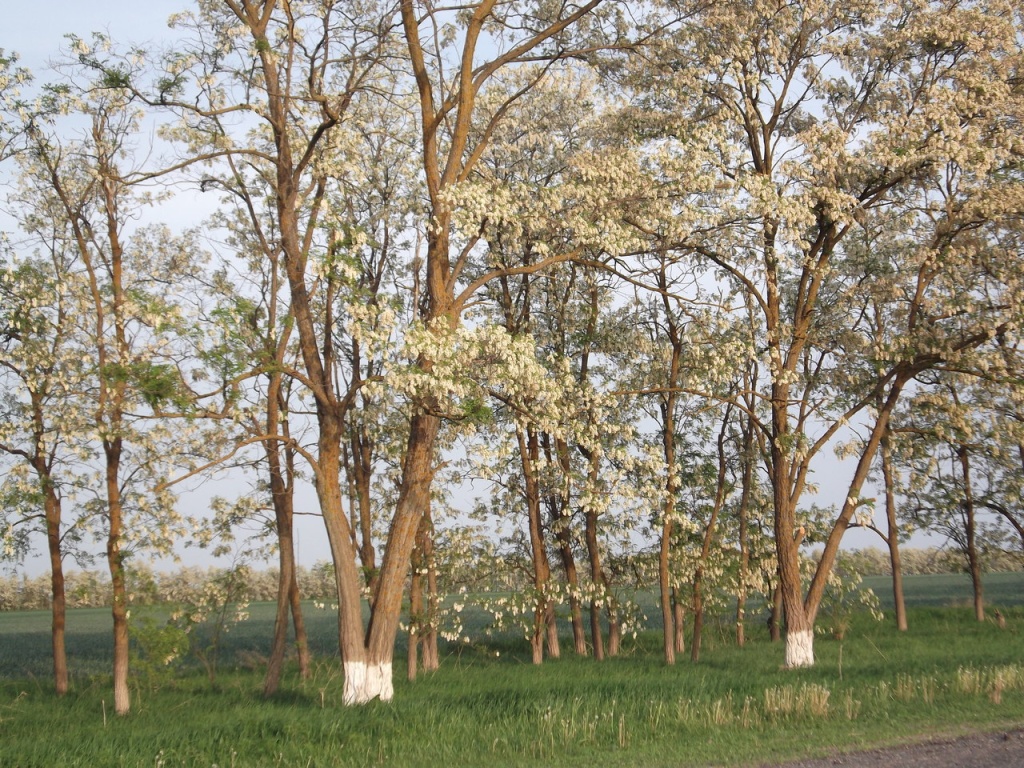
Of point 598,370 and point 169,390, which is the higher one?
point 598,370

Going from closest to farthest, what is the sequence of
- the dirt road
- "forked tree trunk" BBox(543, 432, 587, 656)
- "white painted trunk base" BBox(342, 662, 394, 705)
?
1. the dirt road
2. "white painted trunk base" BBox(342, 662, 394, 705)
3. "forked tree trunk" BBox(543, 432, 587, 656)

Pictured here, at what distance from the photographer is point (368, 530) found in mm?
26484

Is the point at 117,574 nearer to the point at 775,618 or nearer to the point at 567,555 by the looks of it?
the point at 567,555

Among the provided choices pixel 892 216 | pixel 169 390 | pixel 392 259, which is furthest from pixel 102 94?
pixel 892 216

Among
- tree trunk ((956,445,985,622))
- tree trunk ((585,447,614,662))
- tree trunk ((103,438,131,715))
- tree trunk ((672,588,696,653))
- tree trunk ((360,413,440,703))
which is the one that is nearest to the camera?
tree trunk ((360,413,440,703))

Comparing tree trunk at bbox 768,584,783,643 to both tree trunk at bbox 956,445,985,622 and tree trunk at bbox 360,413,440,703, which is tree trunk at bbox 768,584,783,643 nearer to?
tree trunk at bbox 956,445,985,622

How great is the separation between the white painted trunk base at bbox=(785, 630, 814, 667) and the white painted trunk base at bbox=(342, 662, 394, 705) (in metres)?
9.72

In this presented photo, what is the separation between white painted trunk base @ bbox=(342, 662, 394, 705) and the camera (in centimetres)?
1658

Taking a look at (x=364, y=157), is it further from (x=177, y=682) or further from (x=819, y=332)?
(x=177, y=682)

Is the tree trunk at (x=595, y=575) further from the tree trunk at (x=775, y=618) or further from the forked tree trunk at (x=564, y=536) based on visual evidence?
the tree trunk at (x=775, y=618)

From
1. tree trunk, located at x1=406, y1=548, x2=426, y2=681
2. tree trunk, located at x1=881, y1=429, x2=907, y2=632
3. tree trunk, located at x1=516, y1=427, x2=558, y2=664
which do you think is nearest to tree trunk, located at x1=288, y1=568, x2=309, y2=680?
tree trunk, located at x1=406, y1=548, x2=426, y2=681

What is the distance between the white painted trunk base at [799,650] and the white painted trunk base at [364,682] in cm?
972

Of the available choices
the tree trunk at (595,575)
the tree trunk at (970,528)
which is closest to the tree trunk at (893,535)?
the tree trunk at (970,528)

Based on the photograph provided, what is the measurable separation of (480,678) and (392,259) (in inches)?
475
